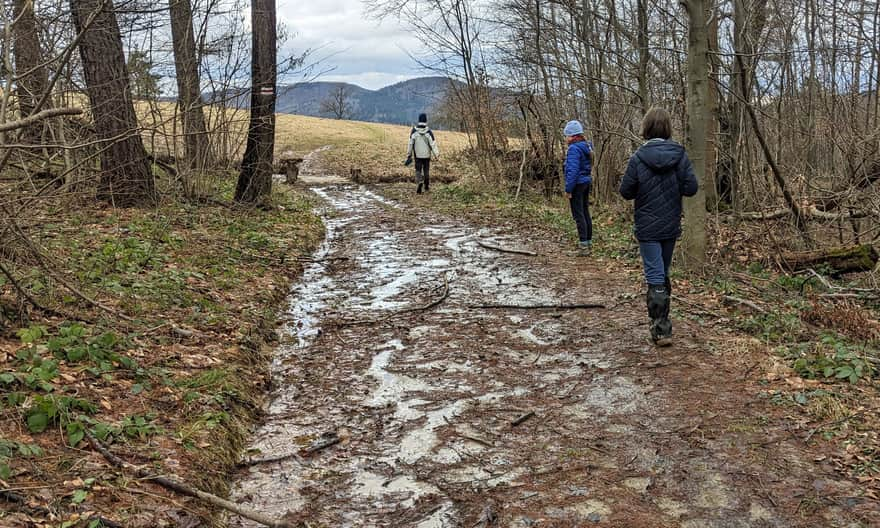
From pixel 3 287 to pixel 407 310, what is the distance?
166 inches

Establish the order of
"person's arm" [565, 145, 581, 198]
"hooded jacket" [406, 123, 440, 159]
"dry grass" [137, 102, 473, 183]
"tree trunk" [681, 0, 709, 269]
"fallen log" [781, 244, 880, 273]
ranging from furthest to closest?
"hooded jacket" [406, 123, 440, 159]
"dry grass" [137, 102, 473, 183]
"person's arm" [565, 145, 581, 198]
"fallen log" [781, 244, 880, 273]
"tree trunk" [681, 0, 709, 269]

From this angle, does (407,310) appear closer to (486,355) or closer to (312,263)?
(486,355)

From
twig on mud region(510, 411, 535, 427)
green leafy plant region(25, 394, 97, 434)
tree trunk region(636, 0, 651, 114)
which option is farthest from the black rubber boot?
tree trunk region(636, 0, 651, 114)

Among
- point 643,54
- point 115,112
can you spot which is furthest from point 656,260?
point 115,112

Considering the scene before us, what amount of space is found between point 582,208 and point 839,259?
12.3 ft

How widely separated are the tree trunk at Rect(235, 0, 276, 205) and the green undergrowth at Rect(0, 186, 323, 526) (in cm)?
387

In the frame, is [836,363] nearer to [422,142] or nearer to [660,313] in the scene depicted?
[660,313]

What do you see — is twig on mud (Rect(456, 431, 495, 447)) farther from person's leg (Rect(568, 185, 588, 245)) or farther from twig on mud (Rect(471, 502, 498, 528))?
person's leg (Rect(568, 185, 588, 245))

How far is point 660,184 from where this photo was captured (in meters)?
6.79

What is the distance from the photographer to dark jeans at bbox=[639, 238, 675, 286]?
6797 millimetres

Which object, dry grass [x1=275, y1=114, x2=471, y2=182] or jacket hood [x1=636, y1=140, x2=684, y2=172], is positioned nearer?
jacket hood [x1=636, y1=140, x2=684, y2=172]

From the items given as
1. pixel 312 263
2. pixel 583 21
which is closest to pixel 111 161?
pixel 312 263

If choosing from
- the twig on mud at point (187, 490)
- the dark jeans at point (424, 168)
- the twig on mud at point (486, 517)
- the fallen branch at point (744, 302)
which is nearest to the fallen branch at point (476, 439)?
the twig on mud at point (486, 517)

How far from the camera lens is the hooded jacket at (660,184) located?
674 cm
